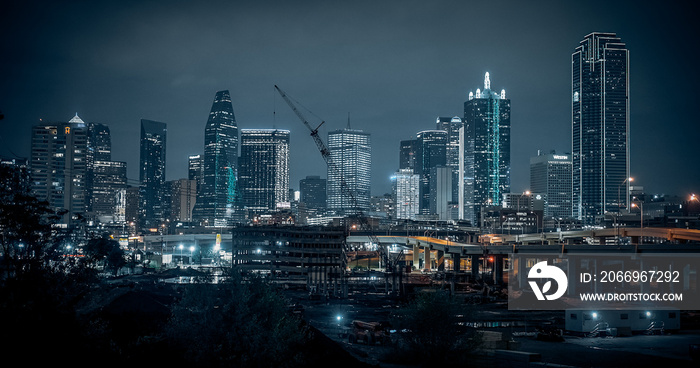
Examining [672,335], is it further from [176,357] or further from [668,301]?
[176,357]

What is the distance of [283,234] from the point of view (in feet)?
486

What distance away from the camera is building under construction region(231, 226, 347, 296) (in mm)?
143500

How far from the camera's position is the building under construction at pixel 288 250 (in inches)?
5650

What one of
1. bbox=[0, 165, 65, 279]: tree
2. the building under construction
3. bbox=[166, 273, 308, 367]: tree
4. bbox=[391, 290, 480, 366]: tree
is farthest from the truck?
the building under construction

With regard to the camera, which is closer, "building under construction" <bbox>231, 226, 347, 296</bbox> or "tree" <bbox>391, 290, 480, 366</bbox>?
"tree" <bbox>391, 290, 480, 366</bbox>

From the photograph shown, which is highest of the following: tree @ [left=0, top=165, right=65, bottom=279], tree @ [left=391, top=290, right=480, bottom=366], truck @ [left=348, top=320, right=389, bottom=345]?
tree @ [left=0, top=165, right=65, bottom=279]

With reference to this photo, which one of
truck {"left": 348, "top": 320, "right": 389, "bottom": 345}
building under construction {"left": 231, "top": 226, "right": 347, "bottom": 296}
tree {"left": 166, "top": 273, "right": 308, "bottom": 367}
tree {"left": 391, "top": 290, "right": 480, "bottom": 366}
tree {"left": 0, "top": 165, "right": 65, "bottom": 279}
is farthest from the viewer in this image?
building under construction {"left": 231, "top": 226, "right": 347, "bottom": 296}

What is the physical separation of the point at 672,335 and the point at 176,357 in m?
50.9

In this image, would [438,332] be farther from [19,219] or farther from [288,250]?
[288,250]

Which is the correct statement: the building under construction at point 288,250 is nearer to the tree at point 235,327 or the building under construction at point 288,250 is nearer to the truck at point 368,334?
the truck at point 368,334

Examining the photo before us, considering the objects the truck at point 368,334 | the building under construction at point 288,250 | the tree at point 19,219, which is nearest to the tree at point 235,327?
the tree at point 19,219

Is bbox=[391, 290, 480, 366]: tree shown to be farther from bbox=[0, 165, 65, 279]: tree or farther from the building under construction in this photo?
the building under construction

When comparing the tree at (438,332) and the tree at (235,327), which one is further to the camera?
the tree at (438,332)

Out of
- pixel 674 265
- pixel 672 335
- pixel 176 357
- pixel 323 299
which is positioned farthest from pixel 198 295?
pixel 674 265
